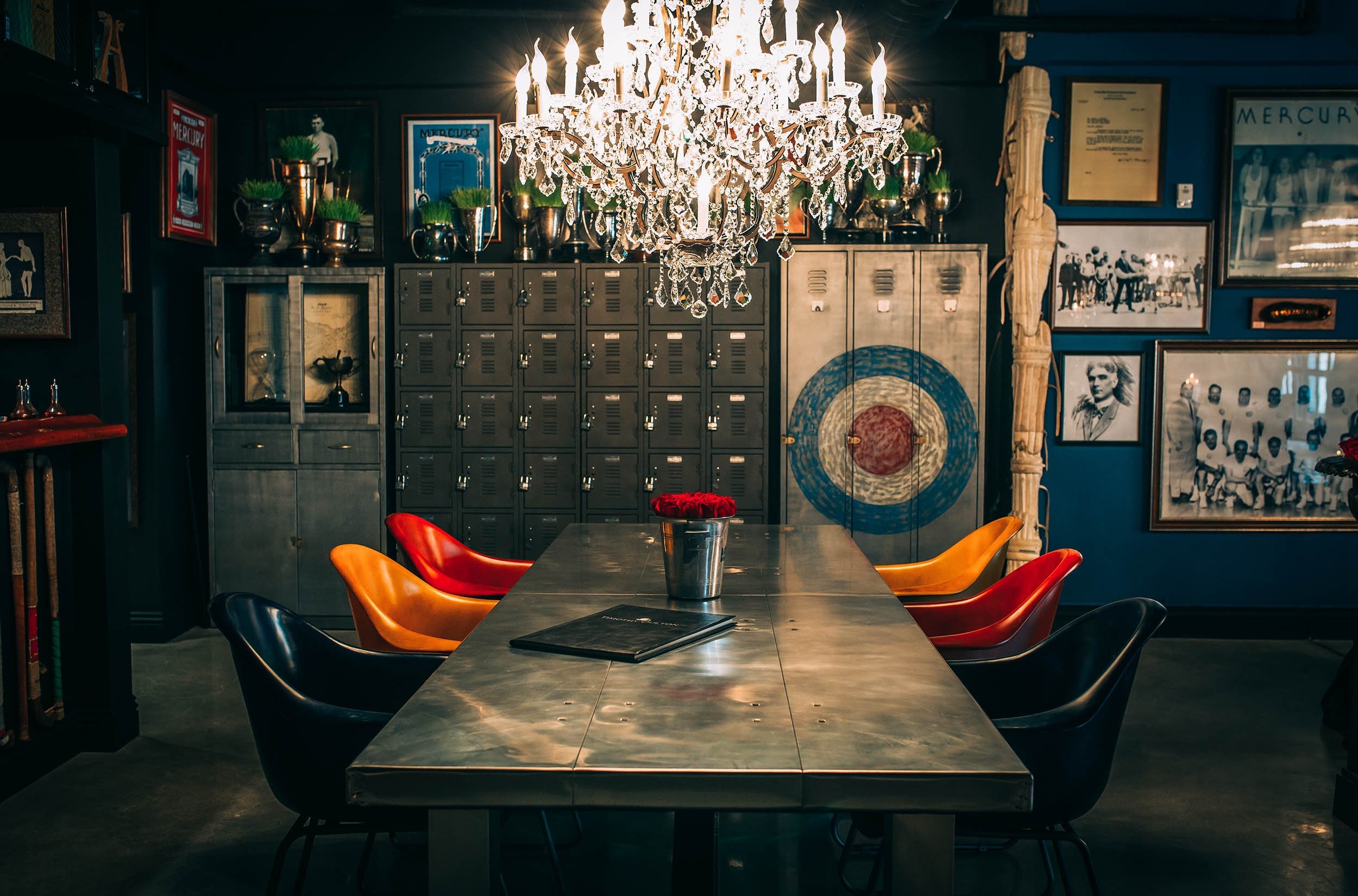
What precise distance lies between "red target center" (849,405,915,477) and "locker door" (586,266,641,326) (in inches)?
51.1

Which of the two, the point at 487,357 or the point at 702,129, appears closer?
the point at 702,129

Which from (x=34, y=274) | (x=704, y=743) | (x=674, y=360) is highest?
(x=34, y=274)

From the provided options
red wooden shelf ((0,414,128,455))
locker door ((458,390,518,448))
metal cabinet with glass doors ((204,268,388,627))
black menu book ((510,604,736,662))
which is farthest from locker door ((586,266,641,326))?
black menu book ((510,604,736,662))

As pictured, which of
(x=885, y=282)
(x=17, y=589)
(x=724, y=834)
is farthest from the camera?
(x=885, y=282)

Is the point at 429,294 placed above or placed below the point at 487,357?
above

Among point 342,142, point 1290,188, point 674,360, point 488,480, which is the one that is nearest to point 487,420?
point 488,480

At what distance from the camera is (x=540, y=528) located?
17.5 feet

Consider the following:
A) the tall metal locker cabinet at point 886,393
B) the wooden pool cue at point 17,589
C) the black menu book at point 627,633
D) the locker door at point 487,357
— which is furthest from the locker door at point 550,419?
the black menu book at point 627,633

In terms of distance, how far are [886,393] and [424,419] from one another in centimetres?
243

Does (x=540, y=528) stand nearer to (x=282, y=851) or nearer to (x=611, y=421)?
(x=611, y=421)

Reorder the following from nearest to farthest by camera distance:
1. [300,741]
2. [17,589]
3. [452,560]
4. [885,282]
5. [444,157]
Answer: [300,741], [17,589], [452,560], [885,282], [444,157]

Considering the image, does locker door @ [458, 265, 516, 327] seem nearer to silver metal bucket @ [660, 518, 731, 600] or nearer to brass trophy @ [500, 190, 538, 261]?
brass trophy @ [500, 190, 538, 261]

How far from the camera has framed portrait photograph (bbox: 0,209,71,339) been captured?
139 inches

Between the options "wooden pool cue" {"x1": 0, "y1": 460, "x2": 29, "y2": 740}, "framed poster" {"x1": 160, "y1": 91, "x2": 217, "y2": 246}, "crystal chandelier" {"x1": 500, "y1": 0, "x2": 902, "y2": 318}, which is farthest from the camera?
"framed poster" {"x1": 160, "y1": 91, "x2": 217, "y2": 246}
